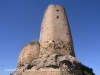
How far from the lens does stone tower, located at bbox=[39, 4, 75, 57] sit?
46.0 feet

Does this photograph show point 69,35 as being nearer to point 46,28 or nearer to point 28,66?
point 46,28

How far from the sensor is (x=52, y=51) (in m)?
13.8

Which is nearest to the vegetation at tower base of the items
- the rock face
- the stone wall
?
the rock face

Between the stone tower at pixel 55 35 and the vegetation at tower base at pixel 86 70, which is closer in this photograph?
the stone tower at pixel 55 35

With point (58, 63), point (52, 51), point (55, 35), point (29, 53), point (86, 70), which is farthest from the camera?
point (29, 53)

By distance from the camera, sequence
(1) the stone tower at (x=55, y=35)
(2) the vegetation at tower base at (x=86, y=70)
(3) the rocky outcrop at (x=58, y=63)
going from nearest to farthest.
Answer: (3) the rocky outcrop at (x=58, y=63)
(1) the stone tower at (x=55, y=35)
(2) the vegetation at tower base at (x=86, y=70)

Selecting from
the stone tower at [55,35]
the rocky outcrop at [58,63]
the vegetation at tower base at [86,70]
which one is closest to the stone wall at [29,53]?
the stone tower at [55,35]

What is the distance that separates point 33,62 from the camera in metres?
13.2

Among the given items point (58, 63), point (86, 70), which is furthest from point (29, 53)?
point (86, 70)

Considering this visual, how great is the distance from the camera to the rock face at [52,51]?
12156 mm

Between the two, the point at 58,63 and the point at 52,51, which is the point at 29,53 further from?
the point at 58,63

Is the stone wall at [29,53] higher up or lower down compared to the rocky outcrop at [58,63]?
higher up

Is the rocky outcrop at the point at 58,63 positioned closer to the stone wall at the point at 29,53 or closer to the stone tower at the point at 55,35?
the stone tower at the point at 55,35

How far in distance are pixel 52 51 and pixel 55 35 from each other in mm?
1588
